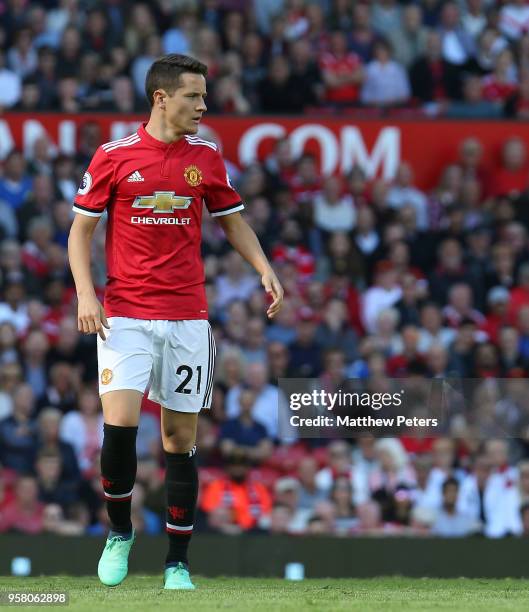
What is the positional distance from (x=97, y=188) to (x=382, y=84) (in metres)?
9.01

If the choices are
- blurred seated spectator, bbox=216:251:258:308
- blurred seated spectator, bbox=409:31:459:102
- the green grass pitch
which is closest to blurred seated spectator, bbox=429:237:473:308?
blurred seated spectator, bbox=216:251:258:308

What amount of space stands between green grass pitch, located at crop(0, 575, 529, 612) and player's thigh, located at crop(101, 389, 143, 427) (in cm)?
73

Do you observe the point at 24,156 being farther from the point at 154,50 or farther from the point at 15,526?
the point at 15,526

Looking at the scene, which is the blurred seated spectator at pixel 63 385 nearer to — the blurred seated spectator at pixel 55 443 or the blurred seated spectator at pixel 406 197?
A: the blurred seated spectator at pixel 55 443

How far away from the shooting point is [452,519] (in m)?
11.1

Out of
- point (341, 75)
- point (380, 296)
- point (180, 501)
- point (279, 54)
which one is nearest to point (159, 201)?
point (180, 501)

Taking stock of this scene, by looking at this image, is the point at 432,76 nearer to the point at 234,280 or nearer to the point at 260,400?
the point at 234,280

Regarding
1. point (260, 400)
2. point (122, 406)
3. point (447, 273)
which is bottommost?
point (260, 400)

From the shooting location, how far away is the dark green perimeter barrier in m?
9.69

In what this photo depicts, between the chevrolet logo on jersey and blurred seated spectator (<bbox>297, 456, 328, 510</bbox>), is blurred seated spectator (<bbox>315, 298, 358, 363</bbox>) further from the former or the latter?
the chevrolet logo on jersey

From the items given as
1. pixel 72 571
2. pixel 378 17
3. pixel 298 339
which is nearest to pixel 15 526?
pixel 72 571

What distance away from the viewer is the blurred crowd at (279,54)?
14531mm

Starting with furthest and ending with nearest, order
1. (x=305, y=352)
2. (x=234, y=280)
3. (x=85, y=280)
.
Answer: (x=234, y=280), (x=305, y=352), (x=85, y=280)

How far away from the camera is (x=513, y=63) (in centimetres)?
1597
